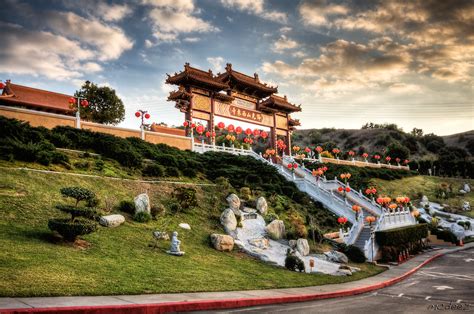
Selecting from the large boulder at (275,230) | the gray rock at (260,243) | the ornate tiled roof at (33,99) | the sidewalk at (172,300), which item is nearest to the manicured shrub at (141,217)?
the gray rock at (260,243)

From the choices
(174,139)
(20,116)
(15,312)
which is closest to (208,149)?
(174,139)

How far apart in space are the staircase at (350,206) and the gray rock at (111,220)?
14810 mm

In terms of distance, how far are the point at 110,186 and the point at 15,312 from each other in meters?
11.6

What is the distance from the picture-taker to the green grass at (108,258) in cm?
863

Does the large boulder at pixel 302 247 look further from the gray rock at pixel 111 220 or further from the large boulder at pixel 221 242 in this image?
the gray rock at pixel 111 220

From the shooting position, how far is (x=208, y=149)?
32.5 metres

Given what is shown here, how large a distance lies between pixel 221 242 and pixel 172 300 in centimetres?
723

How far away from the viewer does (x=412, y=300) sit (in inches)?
466

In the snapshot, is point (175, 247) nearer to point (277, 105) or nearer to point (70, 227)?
point (70, 227)

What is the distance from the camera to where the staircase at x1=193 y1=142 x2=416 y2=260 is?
946 inches

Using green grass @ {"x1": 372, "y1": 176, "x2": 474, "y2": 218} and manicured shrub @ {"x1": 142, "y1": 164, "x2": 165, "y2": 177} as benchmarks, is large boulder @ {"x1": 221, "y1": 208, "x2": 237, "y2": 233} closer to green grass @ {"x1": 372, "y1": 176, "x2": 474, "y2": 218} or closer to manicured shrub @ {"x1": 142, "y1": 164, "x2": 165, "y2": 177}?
manicured shrub @ {"x1": 142, "y1": 164, "x2": 165, "y2": 177}

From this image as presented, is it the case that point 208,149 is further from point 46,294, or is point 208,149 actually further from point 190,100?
point 46,294

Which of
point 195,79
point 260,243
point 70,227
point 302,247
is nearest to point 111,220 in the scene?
point 70,227

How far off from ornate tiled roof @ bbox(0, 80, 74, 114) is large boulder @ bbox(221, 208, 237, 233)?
24.8 metres
